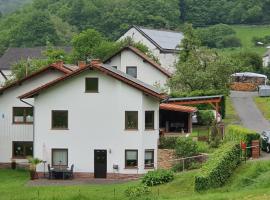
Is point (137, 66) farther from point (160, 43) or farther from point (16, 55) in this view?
point (16, 55)

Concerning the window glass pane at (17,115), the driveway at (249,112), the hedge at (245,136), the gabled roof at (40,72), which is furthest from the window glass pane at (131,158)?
the driveway at (249,112)

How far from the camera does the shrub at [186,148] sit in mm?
42344

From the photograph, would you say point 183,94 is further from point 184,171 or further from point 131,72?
point 184,171

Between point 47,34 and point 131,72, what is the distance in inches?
3888

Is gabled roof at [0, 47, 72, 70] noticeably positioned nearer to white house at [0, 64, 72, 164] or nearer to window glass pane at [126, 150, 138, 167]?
white house at [0, 64, 72, 164]

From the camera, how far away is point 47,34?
162625 mm

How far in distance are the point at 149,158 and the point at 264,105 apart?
99.9 feet

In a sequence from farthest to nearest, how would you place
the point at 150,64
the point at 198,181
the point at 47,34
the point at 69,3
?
the point at 69,3, the point at 47,34, the point at 150,64, the point at 198,181

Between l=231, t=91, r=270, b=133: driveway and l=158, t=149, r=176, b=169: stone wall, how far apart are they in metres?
10.8

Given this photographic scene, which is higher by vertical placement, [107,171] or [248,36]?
[248,36]

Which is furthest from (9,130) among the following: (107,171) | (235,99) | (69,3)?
(69,3)

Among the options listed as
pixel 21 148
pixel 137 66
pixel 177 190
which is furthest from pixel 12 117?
pixel 137 66

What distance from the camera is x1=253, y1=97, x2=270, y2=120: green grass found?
65900 mm

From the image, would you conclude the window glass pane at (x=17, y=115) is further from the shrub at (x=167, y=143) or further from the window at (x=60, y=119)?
the shrub at (x=167, y=143)
